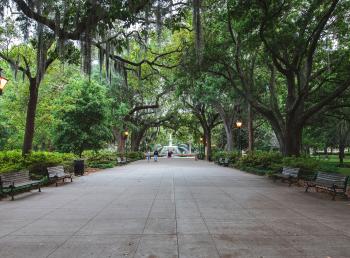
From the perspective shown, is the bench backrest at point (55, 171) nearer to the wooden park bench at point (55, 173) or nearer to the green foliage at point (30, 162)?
the wooden park bench at point (55, 173)

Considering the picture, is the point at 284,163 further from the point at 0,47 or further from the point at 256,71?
the point at 0,47

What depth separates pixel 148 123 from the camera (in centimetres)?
5025

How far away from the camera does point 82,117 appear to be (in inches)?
997

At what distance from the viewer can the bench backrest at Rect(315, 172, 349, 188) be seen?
36.4 ft

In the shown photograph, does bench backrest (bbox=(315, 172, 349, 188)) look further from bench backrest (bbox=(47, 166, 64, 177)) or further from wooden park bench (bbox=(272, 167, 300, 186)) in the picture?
bench backrest (bbox=(47, 166, 64, 177))

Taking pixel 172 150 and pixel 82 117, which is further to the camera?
pixel 172 150

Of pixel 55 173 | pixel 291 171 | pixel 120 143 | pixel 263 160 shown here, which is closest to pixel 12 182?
pixel 55 173

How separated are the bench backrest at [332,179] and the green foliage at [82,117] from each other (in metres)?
16.7

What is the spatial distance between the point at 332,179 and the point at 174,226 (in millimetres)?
7046

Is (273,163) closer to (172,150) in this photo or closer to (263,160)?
(263,160)

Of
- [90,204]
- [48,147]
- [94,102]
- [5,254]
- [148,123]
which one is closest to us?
[5,254]

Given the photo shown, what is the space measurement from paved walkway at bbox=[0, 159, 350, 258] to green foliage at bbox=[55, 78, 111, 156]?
13.8 m

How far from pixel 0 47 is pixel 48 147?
24.9m

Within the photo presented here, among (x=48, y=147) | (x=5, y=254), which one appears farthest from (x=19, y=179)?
(x=48, y=147)
